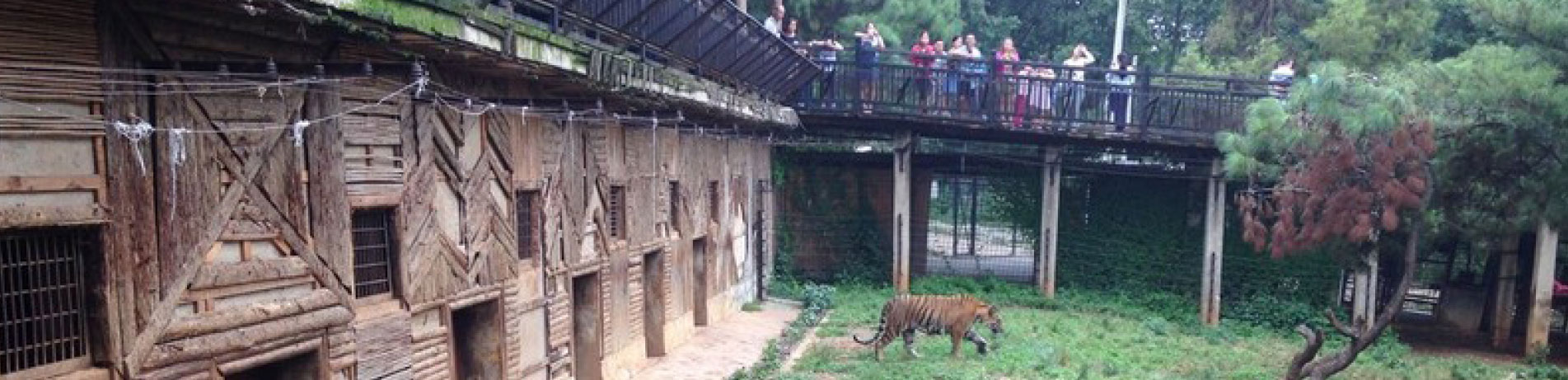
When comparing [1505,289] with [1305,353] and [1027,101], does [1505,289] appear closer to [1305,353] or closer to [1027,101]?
[1305,353]

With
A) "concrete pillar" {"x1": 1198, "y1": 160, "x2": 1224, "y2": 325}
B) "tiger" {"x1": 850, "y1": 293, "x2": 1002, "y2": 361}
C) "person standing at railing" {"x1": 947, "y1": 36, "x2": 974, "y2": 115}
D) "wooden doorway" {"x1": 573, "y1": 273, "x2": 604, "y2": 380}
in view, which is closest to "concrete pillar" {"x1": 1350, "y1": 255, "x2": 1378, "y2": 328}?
"concrete pillar" {"x1": 1198, "y1": 160, "x2": 1224, "y2": 325}

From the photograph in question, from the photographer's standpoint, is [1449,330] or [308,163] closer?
[308,163]

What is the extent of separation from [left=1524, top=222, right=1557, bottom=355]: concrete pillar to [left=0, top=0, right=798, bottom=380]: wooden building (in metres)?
13.1

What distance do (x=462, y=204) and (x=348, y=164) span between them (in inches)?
60.5

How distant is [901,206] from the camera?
20250mm

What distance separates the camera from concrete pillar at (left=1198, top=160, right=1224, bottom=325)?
1848 cm

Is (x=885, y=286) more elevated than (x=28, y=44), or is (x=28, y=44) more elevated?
(x=28, y=44)

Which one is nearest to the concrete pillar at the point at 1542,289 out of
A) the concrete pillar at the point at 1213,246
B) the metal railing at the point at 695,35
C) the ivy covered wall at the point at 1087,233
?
the ivy covered wall at the point at 1087,233

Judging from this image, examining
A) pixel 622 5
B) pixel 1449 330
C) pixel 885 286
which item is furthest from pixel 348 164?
pixel 1449 330

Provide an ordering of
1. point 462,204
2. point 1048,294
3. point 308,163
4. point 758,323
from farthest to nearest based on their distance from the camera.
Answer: point 1048,294
point 758,323
point 462,204
point 308,163

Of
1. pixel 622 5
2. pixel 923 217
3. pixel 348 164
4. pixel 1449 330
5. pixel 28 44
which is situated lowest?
pixel 1449 330

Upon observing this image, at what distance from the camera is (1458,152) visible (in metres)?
13.4

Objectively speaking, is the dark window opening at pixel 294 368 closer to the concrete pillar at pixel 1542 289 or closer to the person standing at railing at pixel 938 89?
the person standing at railing at pixel 938 89

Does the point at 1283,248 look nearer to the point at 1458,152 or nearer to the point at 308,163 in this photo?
the point at 1458,152
